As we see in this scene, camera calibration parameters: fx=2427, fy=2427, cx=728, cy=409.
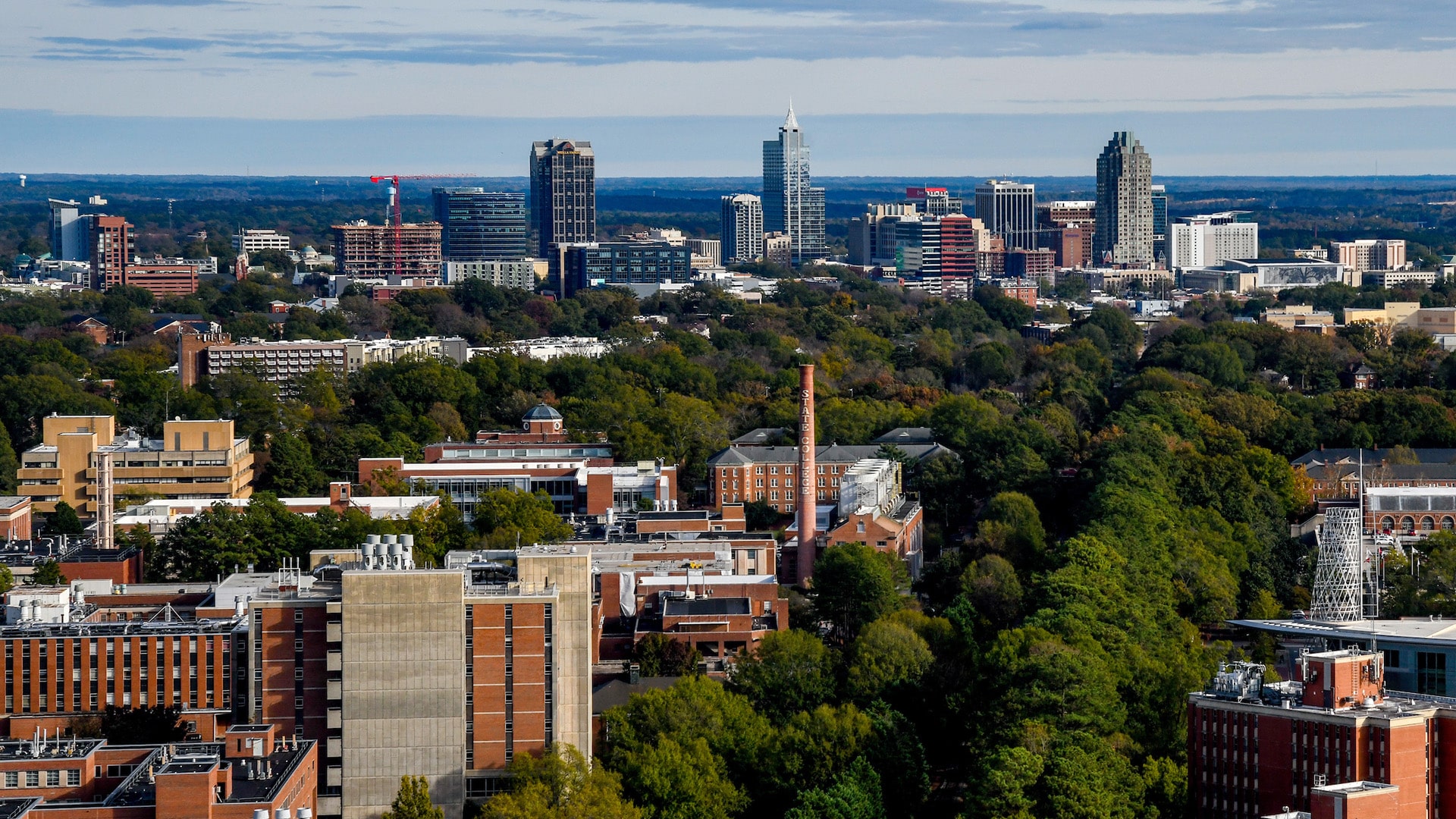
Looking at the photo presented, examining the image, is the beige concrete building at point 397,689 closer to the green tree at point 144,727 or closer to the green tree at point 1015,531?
the green tree at point 144,727

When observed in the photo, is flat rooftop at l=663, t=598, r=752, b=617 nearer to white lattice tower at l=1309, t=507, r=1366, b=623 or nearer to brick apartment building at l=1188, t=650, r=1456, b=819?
white lattice tower at l=1309, t=507, r=1366, b=623

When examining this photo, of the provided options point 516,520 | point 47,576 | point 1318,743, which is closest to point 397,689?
point 1318,743

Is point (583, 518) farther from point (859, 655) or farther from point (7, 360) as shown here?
point (7, 360)

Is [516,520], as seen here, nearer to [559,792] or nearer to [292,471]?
[292,471]

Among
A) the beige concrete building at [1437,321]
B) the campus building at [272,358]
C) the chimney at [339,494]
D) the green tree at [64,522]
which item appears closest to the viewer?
the green tree at [64,522]

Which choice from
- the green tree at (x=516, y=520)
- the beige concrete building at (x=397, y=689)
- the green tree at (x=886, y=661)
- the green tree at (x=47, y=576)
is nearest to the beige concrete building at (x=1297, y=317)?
the green tree at (x=516, y=520)

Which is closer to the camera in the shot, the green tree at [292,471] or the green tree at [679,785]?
the green tree at [679,785]
